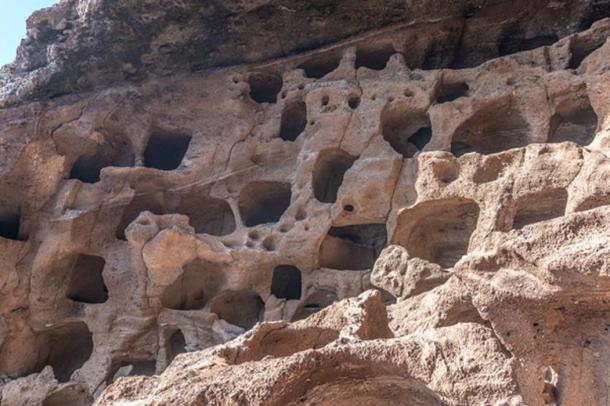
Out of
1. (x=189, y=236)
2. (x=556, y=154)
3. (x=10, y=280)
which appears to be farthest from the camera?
(x=10, y=280)

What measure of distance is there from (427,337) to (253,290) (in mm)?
4175

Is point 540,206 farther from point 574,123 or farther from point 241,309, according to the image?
point 241,309

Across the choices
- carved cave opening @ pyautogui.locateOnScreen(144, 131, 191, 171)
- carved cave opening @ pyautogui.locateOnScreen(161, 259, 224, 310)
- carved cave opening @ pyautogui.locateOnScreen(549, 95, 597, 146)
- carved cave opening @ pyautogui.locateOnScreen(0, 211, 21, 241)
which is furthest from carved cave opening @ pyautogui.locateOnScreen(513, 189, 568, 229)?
carved cave opening @ pyautogui.locateOnScreen(0, 211, 21, 241)

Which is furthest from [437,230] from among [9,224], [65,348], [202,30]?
[9,224]

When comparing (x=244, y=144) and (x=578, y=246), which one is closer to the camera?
(x=578, y=246)

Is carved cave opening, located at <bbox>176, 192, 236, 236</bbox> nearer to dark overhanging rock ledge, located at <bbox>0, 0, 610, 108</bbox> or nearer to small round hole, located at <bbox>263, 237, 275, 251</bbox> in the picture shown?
small round hole, located at <bbox>263, 237, 275, 251</bbox>

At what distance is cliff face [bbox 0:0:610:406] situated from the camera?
5473 millimetres

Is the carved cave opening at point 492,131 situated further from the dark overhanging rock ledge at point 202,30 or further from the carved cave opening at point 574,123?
the dark overhanging rock ledge at point 202,30

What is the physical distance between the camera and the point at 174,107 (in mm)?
8641

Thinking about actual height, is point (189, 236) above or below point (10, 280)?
above

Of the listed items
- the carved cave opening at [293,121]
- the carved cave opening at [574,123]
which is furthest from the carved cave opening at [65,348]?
the carved cave opening at [574,123]

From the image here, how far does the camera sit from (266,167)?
26.1 ft

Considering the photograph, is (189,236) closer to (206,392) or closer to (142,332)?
(142,332)

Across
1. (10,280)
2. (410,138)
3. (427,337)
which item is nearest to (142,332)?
(10,280)
